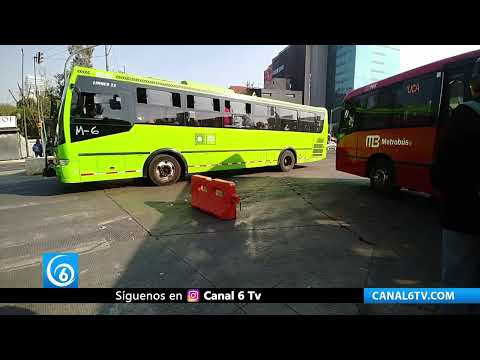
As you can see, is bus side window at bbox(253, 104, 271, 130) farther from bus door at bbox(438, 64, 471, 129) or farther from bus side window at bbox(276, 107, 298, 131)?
bus door at bbox(438, 64, 471, 129)

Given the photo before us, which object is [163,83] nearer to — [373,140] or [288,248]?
[373,140]

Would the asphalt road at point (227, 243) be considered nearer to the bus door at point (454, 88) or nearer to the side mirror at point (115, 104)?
the bus door at point (454, 88)

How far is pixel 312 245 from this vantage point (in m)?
3.80

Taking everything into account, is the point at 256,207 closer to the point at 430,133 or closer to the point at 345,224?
the point at 345,224

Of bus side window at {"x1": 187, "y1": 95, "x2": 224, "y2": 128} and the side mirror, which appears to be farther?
bus side window at {"x1": 187, "y1": 95, "x2": 224, "y2": 128}

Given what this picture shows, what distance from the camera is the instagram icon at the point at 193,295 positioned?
6.77 ft

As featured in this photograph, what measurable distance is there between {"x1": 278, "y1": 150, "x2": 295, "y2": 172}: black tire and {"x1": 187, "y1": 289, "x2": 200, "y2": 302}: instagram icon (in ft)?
31.9

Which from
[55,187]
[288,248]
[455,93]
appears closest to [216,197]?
[288,248]

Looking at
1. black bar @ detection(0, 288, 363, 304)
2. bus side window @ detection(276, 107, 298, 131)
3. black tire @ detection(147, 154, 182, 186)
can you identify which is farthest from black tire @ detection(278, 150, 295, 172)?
black bar @ detection(0, 288, 363, 304)

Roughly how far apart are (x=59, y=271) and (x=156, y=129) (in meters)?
6.10

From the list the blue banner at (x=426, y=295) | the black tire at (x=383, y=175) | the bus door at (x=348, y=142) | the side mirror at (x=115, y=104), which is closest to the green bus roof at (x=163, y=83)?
the side mirror at (x=115, y=104)

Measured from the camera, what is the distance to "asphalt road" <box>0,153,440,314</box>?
286 cm
